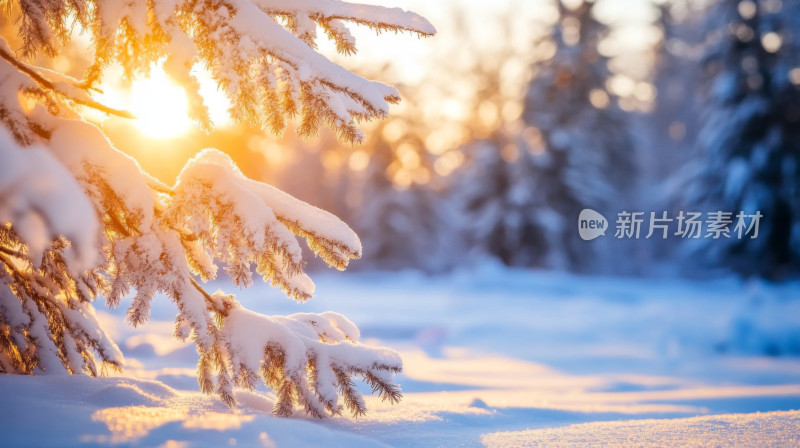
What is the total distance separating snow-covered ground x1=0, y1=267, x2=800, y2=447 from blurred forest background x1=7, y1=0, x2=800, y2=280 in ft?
12.9

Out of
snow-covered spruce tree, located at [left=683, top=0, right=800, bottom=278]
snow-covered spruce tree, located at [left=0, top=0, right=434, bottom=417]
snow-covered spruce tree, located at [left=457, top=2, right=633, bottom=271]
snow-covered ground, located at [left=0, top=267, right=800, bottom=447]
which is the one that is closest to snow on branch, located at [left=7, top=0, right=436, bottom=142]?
snow-covered spruce tree, located at [left=0, top=0, right=434, bottom=417]

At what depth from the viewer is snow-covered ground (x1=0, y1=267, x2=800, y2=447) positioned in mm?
2842

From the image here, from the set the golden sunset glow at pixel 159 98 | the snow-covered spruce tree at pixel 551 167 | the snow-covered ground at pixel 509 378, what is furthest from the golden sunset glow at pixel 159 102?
the snow-covered spruce tree at pixel 551 167

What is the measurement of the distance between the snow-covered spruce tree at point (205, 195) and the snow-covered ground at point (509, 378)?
344 mm

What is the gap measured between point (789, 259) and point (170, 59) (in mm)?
22984

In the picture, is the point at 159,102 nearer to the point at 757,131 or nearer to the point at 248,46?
the point at 248,46

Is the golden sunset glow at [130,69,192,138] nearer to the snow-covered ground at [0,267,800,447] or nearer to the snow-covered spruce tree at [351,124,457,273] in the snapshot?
the snow-covered ground at [0,267,800,447]

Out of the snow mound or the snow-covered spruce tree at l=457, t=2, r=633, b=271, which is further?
the snow-covered spruce tree at l=457, t=2, r=633, b=271

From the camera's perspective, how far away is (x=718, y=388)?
7797 millimetres

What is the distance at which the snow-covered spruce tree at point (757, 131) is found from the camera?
825 inches

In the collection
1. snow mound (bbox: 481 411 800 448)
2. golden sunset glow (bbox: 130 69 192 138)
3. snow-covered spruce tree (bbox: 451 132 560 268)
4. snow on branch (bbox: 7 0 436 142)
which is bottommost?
snow mound (bbox: 481 411 800 448)

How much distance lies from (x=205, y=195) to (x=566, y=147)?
2541cm

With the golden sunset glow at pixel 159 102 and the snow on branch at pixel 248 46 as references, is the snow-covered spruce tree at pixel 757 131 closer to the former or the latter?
the snow on branch at pixel 248 46

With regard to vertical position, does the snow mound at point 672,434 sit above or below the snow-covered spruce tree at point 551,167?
below
